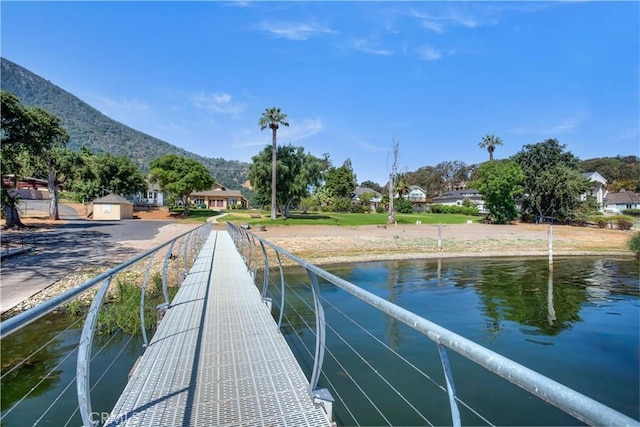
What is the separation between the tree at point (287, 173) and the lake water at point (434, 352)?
92.4 ft

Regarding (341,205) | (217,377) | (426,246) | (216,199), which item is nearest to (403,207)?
(341,205)

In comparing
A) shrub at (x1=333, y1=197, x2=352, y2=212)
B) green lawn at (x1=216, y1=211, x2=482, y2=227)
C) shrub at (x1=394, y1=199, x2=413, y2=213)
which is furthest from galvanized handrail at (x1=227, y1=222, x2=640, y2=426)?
shrub at (x1=394, y1=199, x2=413, y2=213)

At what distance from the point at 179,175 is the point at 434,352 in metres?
43.6

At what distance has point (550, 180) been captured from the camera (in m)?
40.8

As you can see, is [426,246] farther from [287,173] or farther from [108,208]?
[108,208]

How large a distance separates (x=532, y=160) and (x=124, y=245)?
155ft

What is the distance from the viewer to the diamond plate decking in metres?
2.56

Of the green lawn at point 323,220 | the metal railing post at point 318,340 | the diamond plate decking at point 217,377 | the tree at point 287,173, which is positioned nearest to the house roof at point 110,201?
the green lawn at point 323,220

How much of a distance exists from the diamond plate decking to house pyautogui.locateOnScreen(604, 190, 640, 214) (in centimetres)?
7440

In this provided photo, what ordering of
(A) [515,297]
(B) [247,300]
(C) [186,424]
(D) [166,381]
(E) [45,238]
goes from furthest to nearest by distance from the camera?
1. (E) [45,238]
2. (A) [515,297]
3. (B) [247,300]
4. (D) [166,381]
5. (C) [186,424]

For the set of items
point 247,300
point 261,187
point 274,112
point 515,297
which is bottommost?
point 515,297

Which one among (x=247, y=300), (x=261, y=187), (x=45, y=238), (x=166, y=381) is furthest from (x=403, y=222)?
(x=166, y=381)

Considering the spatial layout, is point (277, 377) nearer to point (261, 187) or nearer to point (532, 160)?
point (261, 187)

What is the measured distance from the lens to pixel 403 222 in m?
42.2
